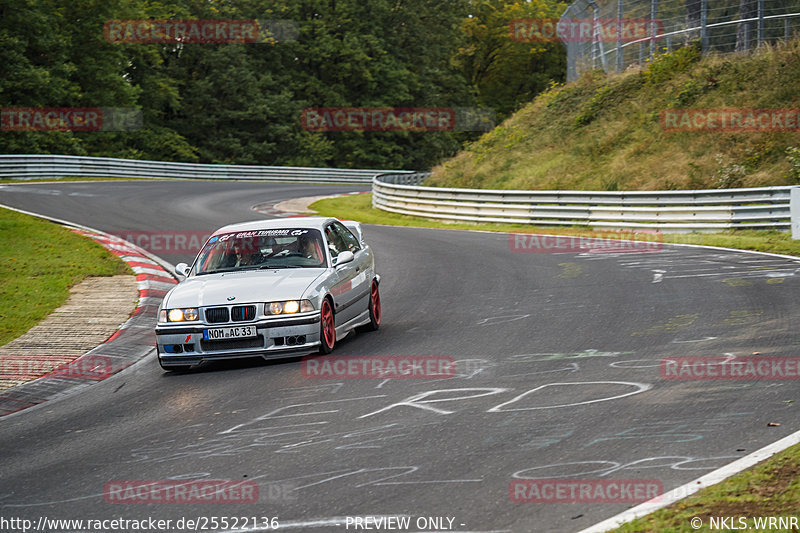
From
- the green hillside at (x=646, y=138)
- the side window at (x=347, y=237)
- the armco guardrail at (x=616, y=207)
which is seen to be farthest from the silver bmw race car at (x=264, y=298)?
the green hillside at (x=646, y=138)

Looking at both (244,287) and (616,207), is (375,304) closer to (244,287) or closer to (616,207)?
(244,287)

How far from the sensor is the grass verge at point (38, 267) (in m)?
13.5

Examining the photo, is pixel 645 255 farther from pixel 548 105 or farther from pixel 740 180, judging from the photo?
pixel 548 105

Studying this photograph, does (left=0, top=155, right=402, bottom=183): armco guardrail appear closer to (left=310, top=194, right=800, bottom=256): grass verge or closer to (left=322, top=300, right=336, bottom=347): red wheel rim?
(left=310, top=194, right=800, bottom=256): grass verge

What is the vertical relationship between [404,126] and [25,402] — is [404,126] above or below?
above

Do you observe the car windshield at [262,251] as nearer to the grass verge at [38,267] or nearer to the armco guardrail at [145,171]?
the grass verge at [38,267]

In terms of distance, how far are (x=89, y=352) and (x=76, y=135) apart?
156 ft

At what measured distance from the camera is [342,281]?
1055cm

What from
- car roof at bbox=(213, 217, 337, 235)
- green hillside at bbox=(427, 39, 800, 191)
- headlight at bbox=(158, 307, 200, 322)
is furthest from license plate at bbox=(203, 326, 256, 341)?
green hillside at bbox=(427, 39, 800, 191)

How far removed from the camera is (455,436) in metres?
6.64

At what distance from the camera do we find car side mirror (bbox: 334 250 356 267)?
10539 millimetres

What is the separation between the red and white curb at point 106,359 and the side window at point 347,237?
2.70m

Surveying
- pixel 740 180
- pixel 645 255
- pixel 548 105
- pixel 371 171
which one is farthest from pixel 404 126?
pixel 645 255

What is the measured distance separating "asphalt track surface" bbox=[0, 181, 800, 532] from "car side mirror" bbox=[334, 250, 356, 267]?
982 mm
